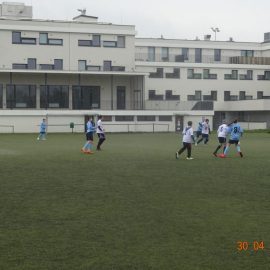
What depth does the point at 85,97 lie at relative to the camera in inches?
2402

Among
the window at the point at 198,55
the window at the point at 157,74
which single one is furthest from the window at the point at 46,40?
the window at the point at 198,55

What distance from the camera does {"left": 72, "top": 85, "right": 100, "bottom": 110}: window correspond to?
199 ft

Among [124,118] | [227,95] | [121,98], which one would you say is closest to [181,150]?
[124,118]

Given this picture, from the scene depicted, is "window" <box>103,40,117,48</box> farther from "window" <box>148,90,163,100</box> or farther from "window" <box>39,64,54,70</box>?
"window" <box>148,90,163,100</box>

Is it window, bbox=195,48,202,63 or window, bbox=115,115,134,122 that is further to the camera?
window, bbox=195,48,202,63

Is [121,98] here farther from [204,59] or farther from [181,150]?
[181,150]

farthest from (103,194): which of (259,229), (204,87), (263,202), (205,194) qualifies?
(204,87)

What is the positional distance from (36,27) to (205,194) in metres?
49.6

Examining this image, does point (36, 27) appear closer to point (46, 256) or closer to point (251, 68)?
point (251, 68)

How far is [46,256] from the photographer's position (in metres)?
7.43

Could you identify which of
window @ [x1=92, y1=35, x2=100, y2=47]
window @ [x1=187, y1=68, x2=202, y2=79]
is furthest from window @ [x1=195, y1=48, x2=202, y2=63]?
window @ [x1=92, y1=35, x2=100, y2=47]

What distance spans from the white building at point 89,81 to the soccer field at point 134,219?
40.8 m

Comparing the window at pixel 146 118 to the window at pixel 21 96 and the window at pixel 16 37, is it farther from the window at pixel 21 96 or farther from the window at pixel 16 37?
the window at pixel 16 37
